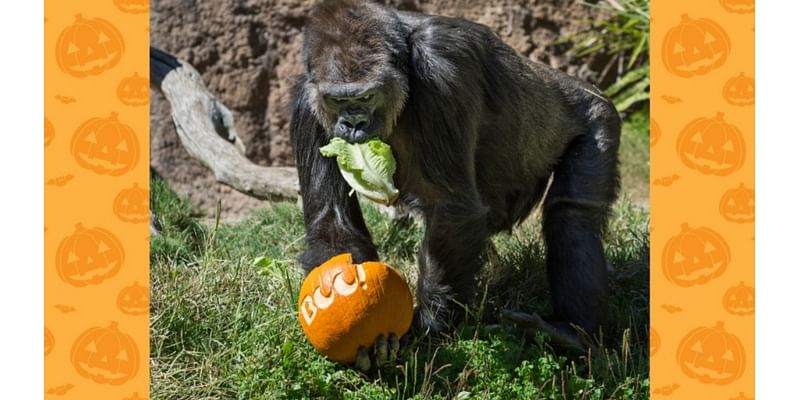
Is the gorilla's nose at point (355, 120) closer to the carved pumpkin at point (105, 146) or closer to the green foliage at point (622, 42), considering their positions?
the carved pumpkin at point (105, 146)

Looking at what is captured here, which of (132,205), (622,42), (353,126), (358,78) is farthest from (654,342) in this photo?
(622,42)

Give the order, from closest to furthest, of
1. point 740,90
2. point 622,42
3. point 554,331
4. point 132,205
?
point 740,90, point 132,205, point 554,331, point 622,42

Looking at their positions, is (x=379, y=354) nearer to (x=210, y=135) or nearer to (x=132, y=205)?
(x=132, y=205)

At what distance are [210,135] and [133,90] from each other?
2577 mm

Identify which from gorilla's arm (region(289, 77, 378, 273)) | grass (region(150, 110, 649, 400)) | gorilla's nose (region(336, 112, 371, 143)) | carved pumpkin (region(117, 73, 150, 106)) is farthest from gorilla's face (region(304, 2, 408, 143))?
grass (region(150, 110, 649, 400))

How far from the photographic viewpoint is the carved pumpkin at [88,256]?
12.6 feet

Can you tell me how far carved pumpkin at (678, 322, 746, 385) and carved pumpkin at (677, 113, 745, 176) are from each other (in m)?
0.67

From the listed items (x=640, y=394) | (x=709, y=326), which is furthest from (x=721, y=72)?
(x=640, y=394)

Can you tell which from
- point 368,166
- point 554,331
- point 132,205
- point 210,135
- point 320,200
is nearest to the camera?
point 368,166

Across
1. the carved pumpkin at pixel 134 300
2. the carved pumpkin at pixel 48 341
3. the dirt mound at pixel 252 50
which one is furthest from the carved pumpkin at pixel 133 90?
the dirt mound at pixel 252 50

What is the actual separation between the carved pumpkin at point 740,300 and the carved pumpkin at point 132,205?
249 centimetres

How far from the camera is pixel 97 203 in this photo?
3982mm

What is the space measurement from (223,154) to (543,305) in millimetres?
2671

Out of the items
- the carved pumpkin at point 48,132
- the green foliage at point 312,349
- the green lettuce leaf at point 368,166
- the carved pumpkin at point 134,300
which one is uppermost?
the carved pumpkin at point 48,132
